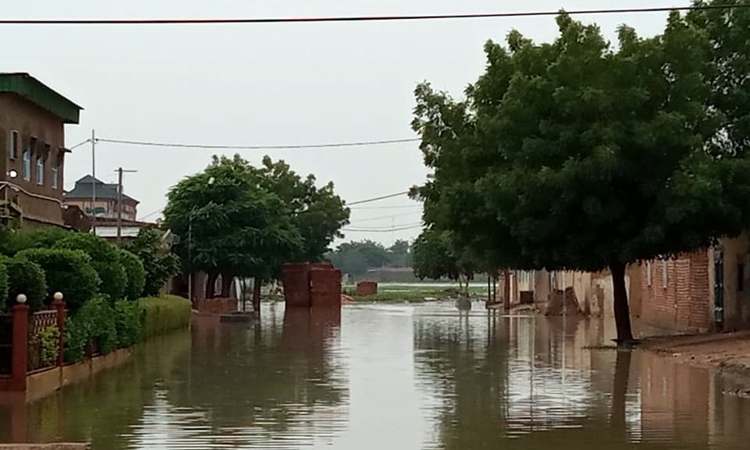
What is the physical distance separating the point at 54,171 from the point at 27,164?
3314mm

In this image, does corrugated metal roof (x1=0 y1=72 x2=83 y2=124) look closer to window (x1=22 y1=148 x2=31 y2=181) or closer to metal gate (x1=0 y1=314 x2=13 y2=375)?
window (x1=22 y1=148 x2=31 y2=181)

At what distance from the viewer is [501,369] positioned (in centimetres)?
2506

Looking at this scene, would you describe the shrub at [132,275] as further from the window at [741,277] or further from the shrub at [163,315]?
the window at [741,277]

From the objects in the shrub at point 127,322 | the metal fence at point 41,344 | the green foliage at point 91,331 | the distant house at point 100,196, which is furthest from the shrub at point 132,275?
the distant house at point 100,196

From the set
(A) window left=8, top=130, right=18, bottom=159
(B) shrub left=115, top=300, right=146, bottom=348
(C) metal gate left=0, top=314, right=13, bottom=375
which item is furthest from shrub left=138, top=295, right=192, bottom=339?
(C) metal gate left=0, top=314, right=13, bottom=375

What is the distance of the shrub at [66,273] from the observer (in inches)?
890

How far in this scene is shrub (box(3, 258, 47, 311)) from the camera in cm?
2008

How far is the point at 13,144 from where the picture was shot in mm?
33406

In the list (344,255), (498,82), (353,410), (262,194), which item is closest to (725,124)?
(498,82)

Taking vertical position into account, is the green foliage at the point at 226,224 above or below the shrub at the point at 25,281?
above

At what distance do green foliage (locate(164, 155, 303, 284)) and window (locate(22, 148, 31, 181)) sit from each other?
2229 cm

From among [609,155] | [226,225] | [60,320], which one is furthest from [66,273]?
[226,225]

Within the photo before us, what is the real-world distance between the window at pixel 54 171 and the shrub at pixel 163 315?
467cm

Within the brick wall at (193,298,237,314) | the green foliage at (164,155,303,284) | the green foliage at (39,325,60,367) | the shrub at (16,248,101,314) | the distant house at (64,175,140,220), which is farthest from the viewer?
the distant house at (64,175,140,220)
